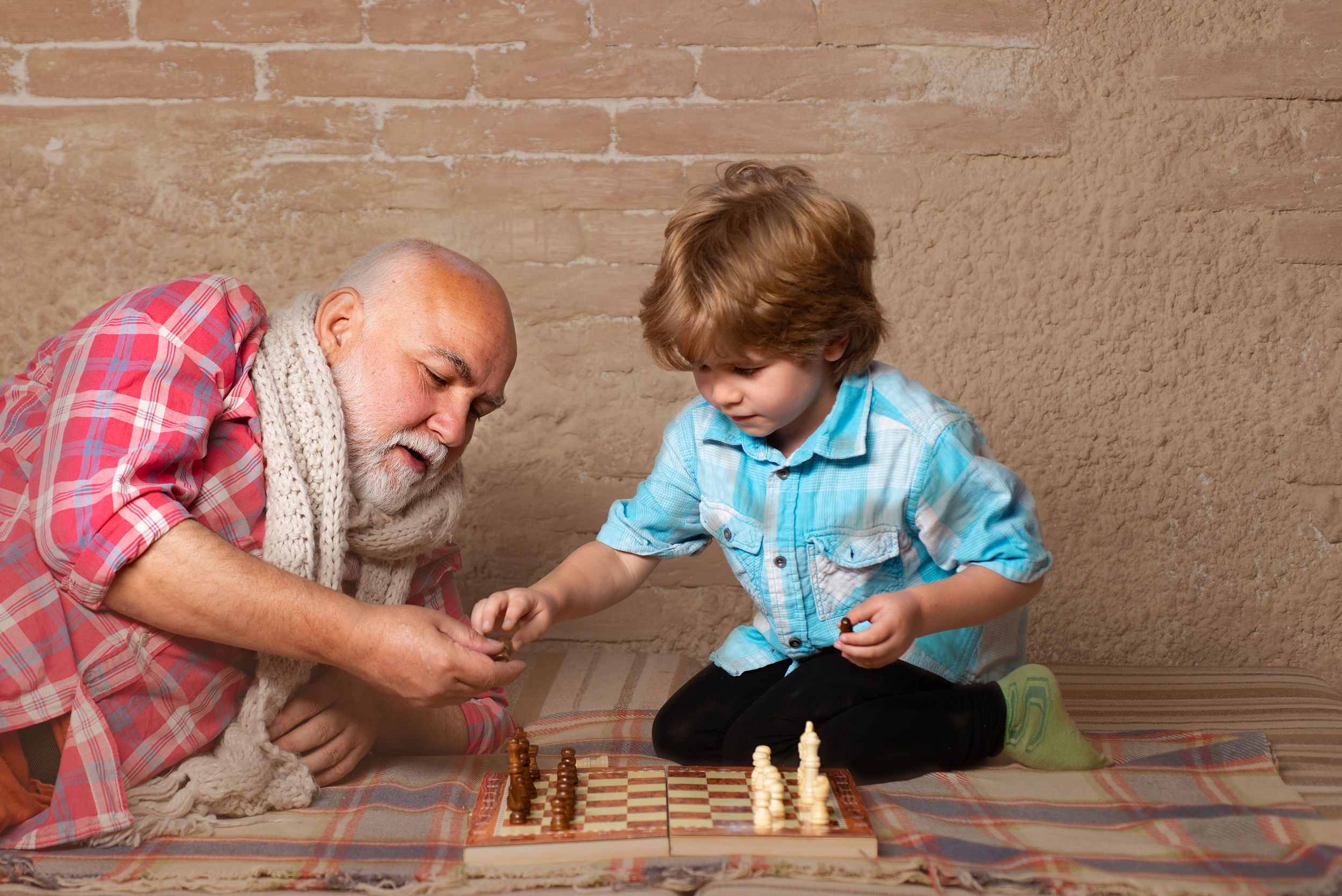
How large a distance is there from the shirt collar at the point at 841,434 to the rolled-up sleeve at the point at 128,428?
87cm

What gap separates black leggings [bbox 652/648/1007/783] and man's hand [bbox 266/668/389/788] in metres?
0.54

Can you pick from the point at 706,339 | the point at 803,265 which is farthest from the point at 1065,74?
the point at 706,339

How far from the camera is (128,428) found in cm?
140

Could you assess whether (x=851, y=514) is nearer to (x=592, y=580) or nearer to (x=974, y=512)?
(x=974, y=512)

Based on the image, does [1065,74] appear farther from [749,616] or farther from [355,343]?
[355,343]

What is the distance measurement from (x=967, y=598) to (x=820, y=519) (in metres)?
0.30

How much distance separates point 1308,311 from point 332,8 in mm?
2573

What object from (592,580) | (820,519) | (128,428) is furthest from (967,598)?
(128,428)

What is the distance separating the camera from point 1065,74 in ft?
8.22

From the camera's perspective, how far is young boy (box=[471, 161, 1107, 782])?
1.62 metres

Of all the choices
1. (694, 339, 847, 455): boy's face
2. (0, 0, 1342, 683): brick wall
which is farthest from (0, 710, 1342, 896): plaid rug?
(0, 0, 1342, 683): brick wall

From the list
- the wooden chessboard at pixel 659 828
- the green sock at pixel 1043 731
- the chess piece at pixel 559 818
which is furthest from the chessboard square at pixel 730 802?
the green sock at pixel 1043 731

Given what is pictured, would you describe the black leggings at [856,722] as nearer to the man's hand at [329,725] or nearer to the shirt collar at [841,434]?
the shirt collar at [841,434]

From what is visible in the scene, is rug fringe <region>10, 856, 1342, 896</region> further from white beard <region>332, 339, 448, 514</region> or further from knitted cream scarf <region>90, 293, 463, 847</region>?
white beard <region>332, 339, 448, 514</region>
